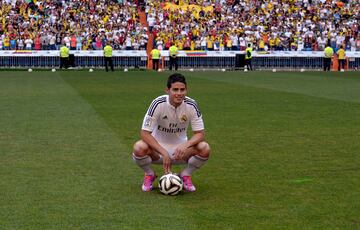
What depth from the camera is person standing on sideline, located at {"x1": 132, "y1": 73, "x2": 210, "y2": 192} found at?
8.91m

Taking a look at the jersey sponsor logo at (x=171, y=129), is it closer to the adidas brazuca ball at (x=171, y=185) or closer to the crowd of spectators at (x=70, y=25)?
the adidas brazuca ball at (x=171, y=185)

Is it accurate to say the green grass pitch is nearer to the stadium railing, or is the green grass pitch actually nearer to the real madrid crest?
the real madrid crest

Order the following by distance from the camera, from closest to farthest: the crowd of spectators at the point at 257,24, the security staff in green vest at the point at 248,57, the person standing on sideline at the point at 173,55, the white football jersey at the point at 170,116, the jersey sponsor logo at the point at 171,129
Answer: the white football jersey at the point at 170,116
the jersey sponsor logo at the point at 171,129
the person standing on sideline at the point at 173,55
the security staff in green vest at the point at 248,57
the crowd of spectators at the point at 257,24

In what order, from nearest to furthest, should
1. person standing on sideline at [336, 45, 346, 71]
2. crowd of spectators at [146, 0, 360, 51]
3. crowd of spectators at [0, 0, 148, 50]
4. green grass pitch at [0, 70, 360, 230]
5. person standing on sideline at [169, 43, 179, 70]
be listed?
1. green grass pitch at [0, 70, 360, 230]
2. person standing on sideline at [169, 43, 179, 70]
3. person standing on sideline at [336, 45, 346, 71]
4. crowd of spectators at [0, 0, 148, 50]
5. crowd of spectators at [146, 0, 360, 51]

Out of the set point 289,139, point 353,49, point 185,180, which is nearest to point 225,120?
point 289,139

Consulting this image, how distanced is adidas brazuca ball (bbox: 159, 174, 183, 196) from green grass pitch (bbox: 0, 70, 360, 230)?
10 centimetres

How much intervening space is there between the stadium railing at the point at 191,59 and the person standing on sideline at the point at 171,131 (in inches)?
1589

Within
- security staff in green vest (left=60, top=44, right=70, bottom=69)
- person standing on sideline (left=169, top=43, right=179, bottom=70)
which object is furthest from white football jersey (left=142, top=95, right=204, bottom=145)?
person standing on sideline (left=169, top=43, right=179, bottom=70)

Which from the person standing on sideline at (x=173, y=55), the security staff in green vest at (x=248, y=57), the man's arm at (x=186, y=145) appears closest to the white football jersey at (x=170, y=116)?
the man's arm at (x=186, y=145)

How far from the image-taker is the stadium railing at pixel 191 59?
49062 mm

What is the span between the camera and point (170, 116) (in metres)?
9.03

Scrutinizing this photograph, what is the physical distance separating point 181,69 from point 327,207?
140 ft

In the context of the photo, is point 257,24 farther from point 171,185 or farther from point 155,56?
point 171,185

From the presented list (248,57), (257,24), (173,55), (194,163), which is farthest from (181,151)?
(257,24)
